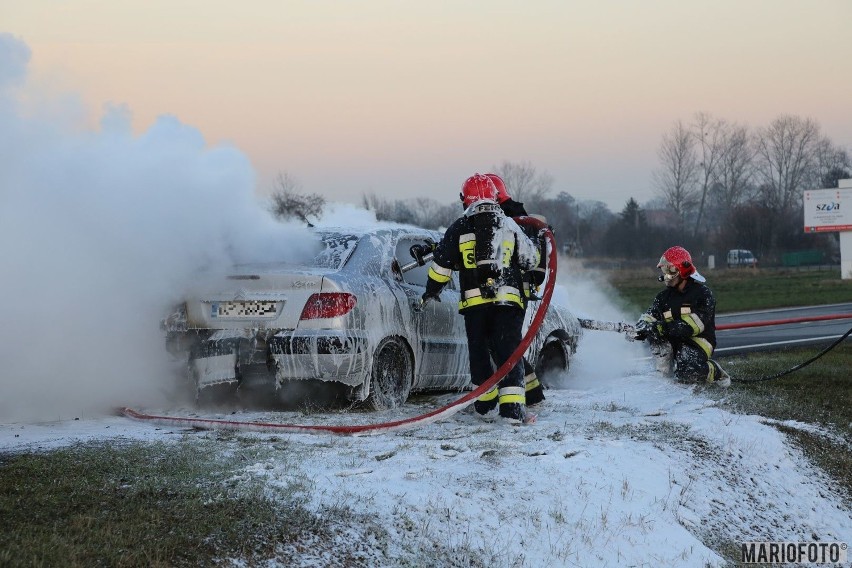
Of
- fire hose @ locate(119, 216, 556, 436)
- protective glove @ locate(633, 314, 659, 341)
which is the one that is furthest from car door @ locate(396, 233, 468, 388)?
protective glove @ locate(633, 314, 659, 341)

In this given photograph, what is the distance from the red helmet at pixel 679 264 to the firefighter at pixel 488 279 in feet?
8.06

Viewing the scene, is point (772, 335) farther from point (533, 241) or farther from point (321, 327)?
point (321, 327)

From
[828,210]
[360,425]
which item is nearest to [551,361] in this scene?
[360,425]

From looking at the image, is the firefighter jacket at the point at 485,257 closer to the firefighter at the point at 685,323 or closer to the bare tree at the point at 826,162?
the firefighter at the point at 685,323

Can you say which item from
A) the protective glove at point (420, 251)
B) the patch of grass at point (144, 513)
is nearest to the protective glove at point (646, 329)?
the protective glove at point (420, 251)

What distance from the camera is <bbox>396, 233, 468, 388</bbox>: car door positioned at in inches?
323

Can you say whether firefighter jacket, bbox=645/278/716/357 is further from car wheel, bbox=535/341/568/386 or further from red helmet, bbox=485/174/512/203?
red helmet, bbox=485/174/512/203

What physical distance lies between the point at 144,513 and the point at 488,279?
383 cm

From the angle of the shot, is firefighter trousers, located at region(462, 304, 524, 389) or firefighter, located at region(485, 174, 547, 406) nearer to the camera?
firefighter trousers, located at region(462, 304, 524, 389)

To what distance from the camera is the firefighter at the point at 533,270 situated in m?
7.97

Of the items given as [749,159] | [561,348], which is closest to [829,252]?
[749,159]

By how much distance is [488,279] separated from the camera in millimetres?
7539

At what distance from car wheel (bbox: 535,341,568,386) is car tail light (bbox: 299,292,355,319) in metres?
2.96

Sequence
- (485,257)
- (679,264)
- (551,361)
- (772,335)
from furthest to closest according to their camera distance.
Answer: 1. (772,335)
2. (551,361)
3. (679,264)
4. (485,257)
